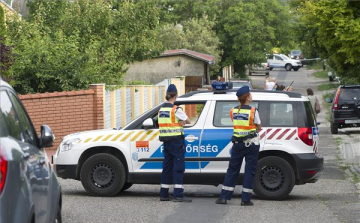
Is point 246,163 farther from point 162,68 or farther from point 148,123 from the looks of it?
point 162,68

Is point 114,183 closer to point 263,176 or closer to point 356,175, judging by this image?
point 263,176

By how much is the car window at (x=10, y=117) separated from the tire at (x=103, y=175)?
6.26m

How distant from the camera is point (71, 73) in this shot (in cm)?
2188

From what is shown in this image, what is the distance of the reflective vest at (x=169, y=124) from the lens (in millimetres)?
11844

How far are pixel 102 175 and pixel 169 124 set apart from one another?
1506 millimetres

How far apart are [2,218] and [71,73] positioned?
675 inches

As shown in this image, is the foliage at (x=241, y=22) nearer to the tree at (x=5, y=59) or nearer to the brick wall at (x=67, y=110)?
the brick wall at (x=67, y=110)

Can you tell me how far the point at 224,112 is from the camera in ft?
41.3

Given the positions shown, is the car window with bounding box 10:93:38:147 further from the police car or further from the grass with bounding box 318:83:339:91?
the grass with bounding box 318:83:339:91

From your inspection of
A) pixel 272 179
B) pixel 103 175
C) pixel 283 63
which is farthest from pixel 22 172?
pixel 283 63

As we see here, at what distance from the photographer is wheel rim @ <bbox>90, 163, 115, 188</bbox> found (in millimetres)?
12539

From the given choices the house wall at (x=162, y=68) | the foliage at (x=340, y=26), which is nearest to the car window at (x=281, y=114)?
the foliage at (x=340, y=26)

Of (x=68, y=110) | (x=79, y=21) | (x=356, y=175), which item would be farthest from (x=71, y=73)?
(x=356, y=175)

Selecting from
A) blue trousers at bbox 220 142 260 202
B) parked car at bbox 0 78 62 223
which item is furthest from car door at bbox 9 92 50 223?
blue trousers at bbox 220 142 260 202
